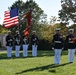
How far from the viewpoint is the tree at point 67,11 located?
54.6 metres

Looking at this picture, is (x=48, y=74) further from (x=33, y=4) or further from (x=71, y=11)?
(x=33, y=4)

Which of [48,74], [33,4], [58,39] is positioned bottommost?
[48,74]

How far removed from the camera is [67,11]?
55219mm

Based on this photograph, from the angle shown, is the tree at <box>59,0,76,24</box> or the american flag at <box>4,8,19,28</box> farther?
the tree at <box>59,0,76,24</box>

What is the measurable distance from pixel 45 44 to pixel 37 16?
16052 mm

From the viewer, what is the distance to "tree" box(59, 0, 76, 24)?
54.6 m

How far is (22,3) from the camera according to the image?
70.9 m

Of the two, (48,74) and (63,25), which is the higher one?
(63,25)

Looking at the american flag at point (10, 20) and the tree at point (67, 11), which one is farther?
the tree at point (67, 11)

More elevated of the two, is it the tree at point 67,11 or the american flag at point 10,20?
the tree at point 67,11

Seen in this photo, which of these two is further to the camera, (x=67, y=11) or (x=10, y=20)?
(x=67, y=11)

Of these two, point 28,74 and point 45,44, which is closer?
point 28,74

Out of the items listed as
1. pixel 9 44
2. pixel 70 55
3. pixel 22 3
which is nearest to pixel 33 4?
pixel 22 3

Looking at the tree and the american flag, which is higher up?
the tree
